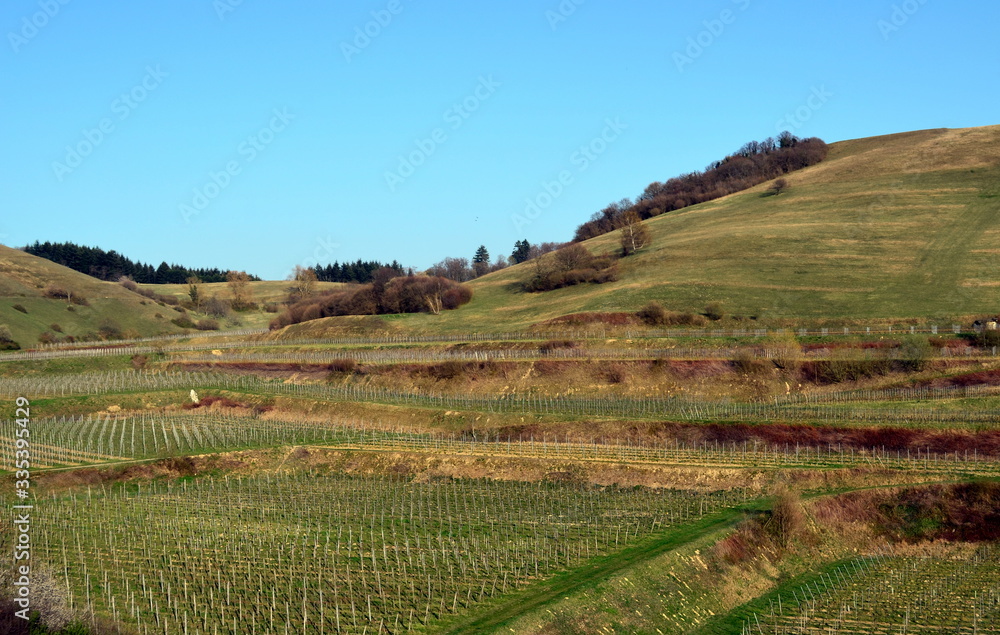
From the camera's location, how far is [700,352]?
2899 inches

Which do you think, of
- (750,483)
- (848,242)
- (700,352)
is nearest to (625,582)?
(750,483)

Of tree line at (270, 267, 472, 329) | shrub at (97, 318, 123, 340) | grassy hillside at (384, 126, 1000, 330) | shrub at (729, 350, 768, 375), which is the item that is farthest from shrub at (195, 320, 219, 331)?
shrub at (729, 350, 768, 375)

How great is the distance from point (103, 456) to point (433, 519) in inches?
924

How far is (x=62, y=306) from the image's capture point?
13325cm

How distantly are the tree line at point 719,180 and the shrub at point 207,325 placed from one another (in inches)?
2670

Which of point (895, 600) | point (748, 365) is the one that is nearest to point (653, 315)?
point (748, 365)

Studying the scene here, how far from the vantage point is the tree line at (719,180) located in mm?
150875

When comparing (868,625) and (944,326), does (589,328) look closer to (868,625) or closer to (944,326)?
(944,326)

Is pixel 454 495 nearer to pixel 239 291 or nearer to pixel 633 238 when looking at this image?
pixel 633 238

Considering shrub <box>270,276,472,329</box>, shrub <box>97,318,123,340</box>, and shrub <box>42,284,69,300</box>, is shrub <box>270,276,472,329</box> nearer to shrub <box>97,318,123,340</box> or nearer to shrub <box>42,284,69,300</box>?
shrub <box>97,318,123,340</box>

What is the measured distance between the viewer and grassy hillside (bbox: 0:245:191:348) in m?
120

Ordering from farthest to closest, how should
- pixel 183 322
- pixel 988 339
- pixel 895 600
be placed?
pixel 183 322 → pixel 988 339 → pixel 895 600

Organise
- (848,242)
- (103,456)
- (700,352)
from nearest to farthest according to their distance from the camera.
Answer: (103,456)
(700,352)
(848,242)

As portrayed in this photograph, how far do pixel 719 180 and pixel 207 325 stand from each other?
3818 inches
